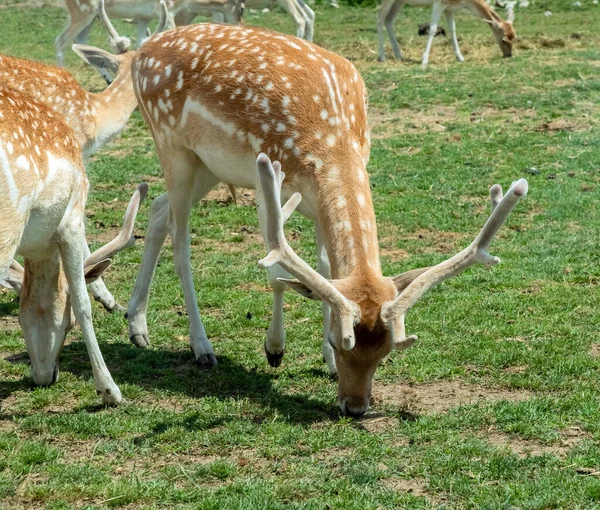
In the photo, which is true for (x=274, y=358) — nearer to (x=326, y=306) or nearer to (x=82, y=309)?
(x=326, y=306)

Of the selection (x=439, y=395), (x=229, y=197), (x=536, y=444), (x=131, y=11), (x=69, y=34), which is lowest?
(x=69, y=34)

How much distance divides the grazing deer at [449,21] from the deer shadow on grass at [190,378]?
415 inches

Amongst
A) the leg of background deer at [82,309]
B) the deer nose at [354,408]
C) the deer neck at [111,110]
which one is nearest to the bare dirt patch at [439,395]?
the deer nose at [354,408]

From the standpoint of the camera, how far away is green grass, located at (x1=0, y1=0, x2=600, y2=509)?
470cm

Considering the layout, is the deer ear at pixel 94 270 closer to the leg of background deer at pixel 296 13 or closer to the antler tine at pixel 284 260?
the antler tine at pixel 284 260

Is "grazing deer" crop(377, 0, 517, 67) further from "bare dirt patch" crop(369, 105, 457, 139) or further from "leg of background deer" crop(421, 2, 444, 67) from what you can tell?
"bare dirt patch" crop(369, 105, 457, 139)

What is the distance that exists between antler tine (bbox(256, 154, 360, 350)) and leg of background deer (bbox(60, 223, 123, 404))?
1135 mm

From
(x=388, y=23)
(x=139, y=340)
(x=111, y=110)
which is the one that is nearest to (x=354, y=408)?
(x=139, y=340)

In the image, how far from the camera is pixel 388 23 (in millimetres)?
18203

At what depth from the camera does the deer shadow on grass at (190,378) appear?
569 cm

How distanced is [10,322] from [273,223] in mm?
2938

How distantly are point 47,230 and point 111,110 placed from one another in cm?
348

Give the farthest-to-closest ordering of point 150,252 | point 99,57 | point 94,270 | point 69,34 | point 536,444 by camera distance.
Result: point 69,34
point 99,57
point 150,252
point 94,270
point 536,444

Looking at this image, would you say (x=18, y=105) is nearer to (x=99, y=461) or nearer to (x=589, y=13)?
(x=99, y=461)
